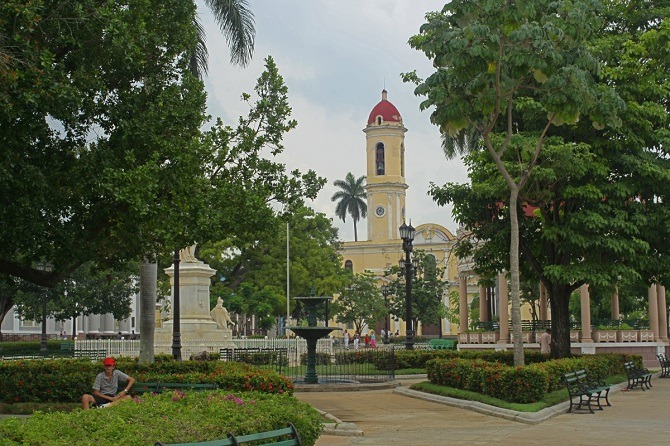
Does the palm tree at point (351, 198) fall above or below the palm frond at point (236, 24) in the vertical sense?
above

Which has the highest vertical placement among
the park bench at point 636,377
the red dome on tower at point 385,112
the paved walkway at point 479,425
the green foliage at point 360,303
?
the red dome on tower at point 385,112

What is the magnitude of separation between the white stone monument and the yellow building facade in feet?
208

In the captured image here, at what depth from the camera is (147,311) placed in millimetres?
22953

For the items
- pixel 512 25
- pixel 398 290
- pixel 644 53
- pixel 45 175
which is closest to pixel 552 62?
pixel 512 25

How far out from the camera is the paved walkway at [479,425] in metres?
14.0

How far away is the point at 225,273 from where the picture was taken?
58.8 m

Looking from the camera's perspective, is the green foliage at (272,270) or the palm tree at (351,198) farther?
the palm tree at (351,198)

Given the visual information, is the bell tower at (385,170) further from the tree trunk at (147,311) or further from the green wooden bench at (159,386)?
the green wooden bench at (159,386)

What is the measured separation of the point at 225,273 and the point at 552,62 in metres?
41.5

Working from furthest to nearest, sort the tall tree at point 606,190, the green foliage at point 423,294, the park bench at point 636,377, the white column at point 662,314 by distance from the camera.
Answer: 1. the green foliage at point 423,294
2. the white column at point 662,314
3. the tall tree at point 606,190
4. the park bench at point 636,377

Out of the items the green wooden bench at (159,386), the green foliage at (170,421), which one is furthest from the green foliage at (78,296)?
the green foliage at (170,421)

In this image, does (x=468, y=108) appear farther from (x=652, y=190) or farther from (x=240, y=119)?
(x=652, y=190)

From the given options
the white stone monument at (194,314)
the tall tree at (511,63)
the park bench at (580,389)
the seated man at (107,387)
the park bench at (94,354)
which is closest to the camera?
the seated man at (107,387)

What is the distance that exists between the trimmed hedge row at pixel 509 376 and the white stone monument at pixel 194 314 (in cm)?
1388
